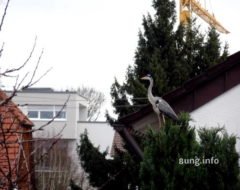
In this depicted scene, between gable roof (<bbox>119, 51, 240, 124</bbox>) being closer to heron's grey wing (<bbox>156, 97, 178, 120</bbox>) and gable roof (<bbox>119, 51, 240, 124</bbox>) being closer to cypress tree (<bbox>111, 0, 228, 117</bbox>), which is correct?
heron's grey wing (<bbox>156, 97, 178, 120</bbox>)

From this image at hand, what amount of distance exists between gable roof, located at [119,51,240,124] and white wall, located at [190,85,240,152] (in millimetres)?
97

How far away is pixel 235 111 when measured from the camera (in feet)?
38.5

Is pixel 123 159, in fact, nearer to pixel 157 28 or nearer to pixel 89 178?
pixel 89 178

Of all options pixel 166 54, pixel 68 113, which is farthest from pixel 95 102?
pixel 166 54

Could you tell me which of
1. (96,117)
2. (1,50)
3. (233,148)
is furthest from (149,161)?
(96,117)

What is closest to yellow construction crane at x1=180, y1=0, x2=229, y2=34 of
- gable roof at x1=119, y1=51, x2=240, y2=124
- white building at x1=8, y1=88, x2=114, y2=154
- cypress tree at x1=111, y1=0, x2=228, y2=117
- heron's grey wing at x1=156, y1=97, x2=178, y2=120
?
white building at x1=8, y1=88, x2=114, y2=154

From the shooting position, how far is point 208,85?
12.1 meters

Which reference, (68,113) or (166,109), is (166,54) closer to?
(166,109)

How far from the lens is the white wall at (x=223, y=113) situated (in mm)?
11742

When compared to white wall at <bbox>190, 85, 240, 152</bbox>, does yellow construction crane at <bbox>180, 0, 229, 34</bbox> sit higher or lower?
higher

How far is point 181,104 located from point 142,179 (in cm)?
229

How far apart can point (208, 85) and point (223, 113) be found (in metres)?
0.64

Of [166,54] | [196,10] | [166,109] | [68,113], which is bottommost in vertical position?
[166,109]

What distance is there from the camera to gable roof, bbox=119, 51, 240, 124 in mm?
11914
